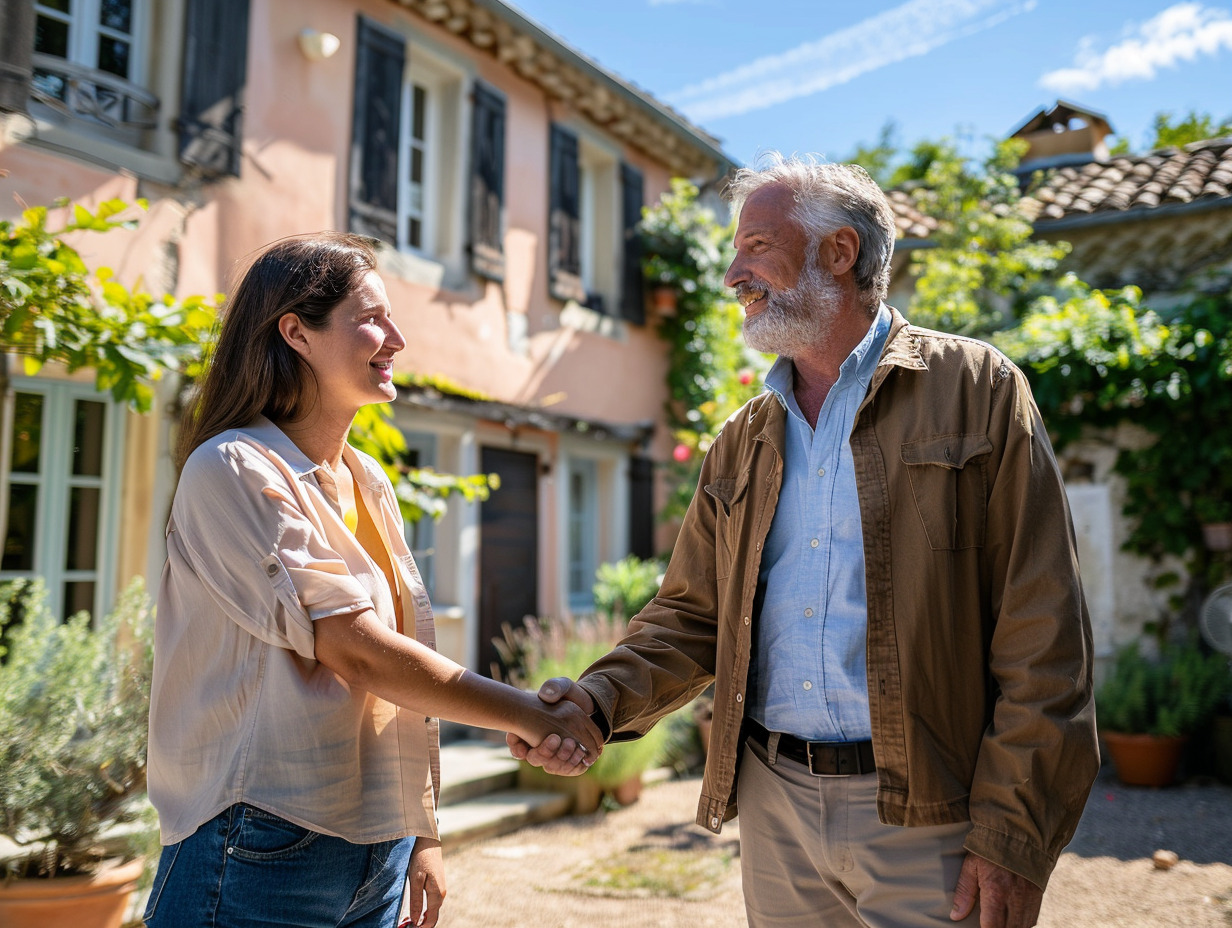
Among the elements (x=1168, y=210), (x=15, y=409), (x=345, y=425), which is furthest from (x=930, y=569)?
(x=1168, y=210)

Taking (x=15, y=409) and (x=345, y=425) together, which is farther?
(x=15, y=409)

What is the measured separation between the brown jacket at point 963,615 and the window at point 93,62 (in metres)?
4.71

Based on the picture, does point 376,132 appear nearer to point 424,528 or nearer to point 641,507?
point 424,528

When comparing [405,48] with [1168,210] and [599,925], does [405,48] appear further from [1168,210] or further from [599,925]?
[1168,210]

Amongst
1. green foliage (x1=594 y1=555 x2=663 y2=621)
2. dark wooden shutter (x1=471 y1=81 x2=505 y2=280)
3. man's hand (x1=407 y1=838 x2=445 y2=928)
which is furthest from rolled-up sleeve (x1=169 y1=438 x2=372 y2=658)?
green foliage (x1=594 y1=555 x2=663 y2=621)

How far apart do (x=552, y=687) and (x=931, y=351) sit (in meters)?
1.12

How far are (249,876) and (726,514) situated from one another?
1.25 metres

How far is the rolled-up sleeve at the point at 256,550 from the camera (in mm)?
1651

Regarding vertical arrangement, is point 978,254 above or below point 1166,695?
above

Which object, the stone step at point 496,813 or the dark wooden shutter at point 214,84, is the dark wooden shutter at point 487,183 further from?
the stone step at point 496,813

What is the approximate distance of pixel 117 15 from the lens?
5652 mm

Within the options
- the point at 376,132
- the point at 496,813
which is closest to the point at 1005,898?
the point at 496,813

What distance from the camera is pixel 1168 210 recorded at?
888cm

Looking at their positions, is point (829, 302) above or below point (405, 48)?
below
